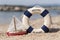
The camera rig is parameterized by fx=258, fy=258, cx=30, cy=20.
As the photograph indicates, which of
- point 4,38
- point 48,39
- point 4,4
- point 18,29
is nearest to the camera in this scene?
point 48,39

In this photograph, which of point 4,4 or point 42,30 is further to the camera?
point 4,4

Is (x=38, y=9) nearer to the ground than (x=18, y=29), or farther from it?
farther from it

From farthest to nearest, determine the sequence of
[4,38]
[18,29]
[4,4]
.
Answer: [4,4] → [18,29] → [4,38]

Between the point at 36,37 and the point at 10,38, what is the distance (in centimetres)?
49

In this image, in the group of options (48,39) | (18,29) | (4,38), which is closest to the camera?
(48,39)

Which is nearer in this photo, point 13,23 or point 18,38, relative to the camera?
point 18,38

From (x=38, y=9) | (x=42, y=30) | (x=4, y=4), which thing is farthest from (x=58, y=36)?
(x=4, y=4)

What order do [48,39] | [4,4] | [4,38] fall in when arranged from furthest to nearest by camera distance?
[4,4]
[4,38]
[48,39]

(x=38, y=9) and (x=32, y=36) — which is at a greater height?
(x=38, y=9)

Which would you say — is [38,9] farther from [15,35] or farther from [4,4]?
[4,4]

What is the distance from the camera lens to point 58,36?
479cm

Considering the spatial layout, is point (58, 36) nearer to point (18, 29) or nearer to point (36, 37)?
point (36, 37)

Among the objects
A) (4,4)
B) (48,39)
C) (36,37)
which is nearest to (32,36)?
(36,37)

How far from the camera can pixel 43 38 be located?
4.72 m
